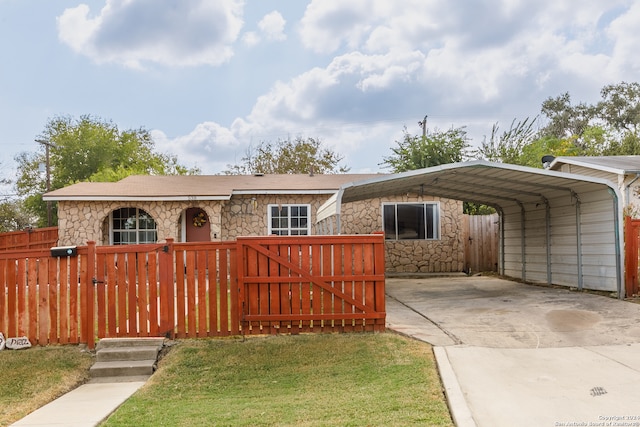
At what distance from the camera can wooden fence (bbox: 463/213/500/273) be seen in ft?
55.7

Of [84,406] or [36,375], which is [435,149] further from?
[84,406]

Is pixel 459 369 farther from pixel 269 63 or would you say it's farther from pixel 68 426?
pixel 269 63

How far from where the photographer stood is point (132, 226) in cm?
1659

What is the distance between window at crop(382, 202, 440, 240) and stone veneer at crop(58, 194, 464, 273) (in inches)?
6.7

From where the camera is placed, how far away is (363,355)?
588 centimetres

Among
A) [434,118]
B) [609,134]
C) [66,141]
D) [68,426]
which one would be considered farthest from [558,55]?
[66,141]

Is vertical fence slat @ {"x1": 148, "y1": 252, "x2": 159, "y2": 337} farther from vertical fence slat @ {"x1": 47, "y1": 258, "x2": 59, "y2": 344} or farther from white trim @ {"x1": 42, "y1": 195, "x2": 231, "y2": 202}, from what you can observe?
white trim @ {"x1": 42, "y1": 195, "x2": 231, "y2": 202}

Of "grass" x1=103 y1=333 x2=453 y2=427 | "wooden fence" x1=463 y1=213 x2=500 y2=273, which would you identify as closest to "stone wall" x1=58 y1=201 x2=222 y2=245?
"wooden fence" x1=463 y1=213 x2=500 y2=273

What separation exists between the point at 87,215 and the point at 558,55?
22.0 m

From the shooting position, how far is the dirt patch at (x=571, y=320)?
7102 mm

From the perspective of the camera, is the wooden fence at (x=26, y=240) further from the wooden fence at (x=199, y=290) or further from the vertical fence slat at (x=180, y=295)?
the vertical fence slat at (x=180, y=295)

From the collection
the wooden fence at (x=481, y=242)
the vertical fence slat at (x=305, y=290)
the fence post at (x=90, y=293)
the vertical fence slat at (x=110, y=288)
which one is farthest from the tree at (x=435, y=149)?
the fence post at (x=90, y=293)

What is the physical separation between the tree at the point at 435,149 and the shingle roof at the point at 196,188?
5.37m

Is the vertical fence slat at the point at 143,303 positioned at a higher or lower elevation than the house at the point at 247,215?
lower
